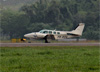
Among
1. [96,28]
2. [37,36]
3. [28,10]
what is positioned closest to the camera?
[37,36]

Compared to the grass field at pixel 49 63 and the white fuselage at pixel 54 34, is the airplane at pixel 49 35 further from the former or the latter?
the grass field at pixel 49 63

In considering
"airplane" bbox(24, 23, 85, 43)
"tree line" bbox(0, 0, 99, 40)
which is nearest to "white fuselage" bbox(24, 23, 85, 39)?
"airplane" bbox(24, 23, 85, 43)

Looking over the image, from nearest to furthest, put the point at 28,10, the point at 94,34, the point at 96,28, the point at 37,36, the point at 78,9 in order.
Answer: the point at 37,36 < the point at 94,34 < the point at 96,28 < the point at 28,10 < the point at 78,9

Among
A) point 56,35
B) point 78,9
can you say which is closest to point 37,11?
point 78,9

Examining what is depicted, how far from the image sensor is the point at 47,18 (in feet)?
416

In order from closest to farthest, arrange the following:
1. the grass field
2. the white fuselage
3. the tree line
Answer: the grass field → the white fuselage → the tree line

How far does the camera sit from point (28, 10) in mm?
127062

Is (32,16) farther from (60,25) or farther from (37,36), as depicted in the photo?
(37,36)

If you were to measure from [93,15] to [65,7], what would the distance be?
15135mm

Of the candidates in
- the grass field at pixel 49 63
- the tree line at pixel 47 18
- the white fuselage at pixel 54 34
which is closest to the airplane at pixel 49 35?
the white fuselage at pixel 54 34

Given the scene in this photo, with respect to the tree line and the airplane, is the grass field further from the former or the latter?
the tree line

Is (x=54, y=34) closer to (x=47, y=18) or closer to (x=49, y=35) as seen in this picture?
(x=49, y=35)

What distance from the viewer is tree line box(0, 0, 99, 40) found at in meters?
118

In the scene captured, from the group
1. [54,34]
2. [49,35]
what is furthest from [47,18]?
[49,35]
